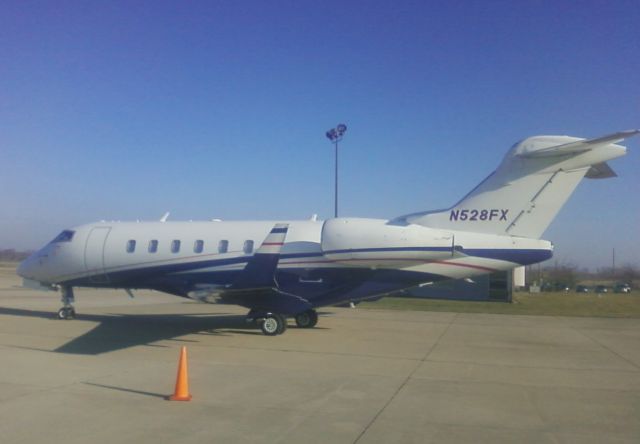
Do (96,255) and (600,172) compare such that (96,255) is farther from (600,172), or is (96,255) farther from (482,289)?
(482,289)

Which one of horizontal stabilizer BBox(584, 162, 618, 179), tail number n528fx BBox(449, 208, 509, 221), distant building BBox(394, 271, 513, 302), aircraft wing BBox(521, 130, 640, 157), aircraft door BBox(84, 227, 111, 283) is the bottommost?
distant building BBox(394, 271, 513, 302)

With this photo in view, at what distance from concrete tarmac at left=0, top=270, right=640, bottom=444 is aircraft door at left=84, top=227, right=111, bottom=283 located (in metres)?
1.54

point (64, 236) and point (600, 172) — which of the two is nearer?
point (600, 172)

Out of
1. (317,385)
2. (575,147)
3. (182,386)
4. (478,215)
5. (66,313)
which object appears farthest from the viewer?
(66,313)

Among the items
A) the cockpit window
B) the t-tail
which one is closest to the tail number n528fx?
the t-tail

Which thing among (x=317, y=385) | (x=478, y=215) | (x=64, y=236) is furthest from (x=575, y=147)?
(x=64, y=236)

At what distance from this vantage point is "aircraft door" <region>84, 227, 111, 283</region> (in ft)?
59.1

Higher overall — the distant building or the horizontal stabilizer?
the horizontal stabilizer

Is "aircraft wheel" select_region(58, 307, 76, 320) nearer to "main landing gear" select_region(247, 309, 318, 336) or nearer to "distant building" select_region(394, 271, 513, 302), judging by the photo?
"main landing gear" select_region(247, 309, 318, 336)

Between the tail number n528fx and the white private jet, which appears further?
the tail number n528fx

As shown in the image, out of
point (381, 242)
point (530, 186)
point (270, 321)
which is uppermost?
point (530, 186)

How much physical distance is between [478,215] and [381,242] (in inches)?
98.1

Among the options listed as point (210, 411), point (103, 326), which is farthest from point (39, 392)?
point (103, 326)

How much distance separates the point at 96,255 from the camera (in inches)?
711
